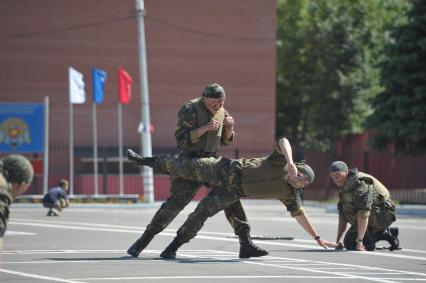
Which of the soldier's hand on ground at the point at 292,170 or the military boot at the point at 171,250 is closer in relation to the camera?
the soldier's hand on ground at the point at 292,170

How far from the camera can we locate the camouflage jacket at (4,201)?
25.9 feet

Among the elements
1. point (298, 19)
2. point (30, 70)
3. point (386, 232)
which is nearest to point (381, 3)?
point (298, 19)

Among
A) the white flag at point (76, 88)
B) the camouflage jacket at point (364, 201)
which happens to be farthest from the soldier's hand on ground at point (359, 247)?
the white flag at point (76, 88)

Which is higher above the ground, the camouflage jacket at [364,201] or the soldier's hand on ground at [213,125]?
the soldier's hand on ground at [213,125]

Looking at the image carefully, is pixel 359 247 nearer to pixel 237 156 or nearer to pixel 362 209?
pixel 362 209

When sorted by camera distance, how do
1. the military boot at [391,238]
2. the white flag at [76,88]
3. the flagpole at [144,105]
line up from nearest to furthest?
1. the military boot at [391,238]
2. the flagpole at [144,105]
3. the white flag at [76,88]

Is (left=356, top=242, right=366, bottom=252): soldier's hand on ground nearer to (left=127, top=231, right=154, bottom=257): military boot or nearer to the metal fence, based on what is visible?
(left=127, top=231, right=154, bottom=257): military boot

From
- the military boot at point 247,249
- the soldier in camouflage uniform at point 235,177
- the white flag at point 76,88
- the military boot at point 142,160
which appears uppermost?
the white flag at point 76,88

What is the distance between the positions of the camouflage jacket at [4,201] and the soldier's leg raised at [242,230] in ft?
15.2

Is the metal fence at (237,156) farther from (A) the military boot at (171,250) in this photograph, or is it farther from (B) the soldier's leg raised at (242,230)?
(A) the military boot at (171,250)

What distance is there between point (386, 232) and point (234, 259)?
10.1 feet

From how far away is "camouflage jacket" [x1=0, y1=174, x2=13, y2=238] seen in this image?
7.90 metres

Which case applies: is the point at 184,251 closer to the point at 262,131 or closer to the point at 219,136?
the point at 219,136

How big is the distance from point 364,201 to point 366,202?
0.10 ft
